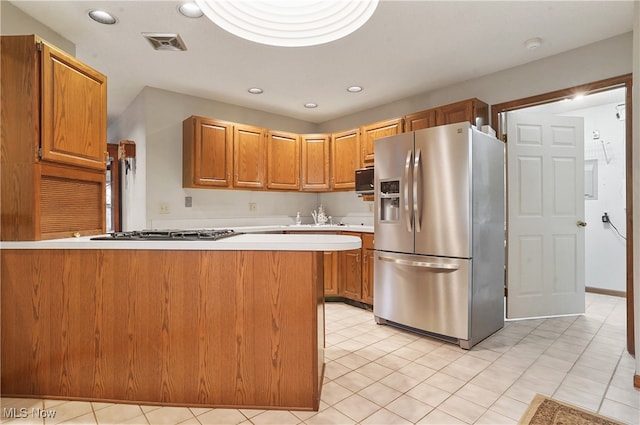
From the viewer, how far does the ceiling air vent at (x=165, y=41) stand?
8.57 ft

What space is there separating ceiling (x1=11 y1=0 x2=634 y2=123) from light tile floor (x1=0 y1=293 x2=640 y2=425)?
2.53m

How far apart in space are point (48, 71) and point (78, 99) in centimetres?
23

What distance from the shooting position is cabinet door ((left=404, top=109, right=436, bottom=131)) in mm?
3522

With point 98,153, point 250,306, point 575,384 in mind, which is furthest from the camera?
point 98,153

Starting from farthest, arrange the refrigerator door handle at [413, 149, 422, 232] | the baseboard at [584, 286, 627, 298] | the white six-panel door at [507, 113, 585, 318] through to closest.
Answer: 1. the baseboard at [584, 286, 627, 298]
2. the white six-panel door at [507, 113, 585, 318]
3. the refrigerator door handle at [413, 149, 422, 232]

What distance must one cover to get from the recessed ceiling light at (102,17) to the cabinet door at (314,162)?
257 centimetres

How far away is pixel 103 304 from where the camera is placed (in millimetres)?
1857

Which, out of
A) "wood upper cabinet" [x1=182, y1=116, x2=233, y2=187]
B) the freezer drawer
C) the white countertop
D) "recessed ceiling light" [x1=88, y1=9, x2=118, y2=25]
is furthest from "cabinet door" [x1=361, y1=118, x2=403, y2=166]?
"recessed ceiling light" [x1=88, y1=9, x2=118, y2=25]

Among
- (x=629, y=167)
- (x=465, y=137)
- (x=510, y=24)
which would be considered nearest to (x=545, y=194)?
(x=629, y=167)

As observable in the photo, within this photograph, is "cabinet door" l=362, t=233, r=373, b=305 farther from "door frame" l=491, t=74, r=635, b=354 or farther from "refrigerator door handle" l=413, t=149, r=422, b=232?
"door frame" l=491, t=74, r=635, b=354

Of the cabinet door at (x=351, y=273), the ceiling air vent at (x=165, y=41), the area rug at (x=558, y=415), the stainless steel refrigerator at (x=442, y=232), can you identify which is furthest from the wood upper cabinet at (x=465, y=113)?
the ceiling air vent at (x=165, y=41)

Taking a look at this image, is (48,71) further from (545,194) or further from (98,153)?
(545,194)

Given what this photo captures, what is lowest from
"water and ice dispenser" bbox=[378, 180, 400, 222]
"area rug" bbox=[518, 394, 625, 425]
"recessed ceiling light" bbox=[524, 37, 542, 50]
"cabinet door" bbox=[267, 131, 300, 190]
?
"area rug" bbox=[518, 394, 625, 425]

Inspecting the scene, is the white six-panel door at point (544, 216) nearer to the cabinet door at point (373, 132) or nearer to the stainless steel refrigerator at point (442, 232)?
the stainless steel refrigerator at point (442, 232)
